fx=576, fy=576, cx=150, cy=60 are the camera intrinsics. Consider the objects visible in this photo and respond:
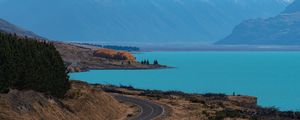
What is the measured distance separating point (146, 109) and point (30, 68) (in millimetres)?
24137

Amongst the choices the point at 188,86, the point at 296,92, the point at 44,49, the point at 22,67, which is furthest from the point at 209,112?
the point at 188,86

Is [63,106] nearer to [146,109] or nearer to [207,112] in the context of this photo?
[146,109]

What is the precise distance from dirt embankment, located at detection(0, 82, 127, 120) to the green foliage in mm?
1171

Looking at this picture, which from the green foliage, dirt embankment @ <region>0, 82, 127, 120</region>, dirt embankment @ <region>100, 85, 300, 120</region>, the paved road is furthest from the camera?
dirt embankment @ <region>100, 85, 300, 120</region>

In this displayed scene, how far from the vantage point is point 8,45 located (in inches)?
2297

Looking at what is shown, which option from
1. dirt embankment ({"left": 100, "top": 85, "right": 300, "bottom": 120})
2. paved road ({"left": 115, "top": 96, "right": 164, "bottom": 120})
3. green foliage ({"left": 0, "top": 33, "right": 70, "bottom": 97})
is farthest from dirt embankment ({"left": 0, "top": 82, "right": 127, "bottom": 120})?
dirt embankment ({"left": 100, "top": 85, "right": 300, "bottom": 120})

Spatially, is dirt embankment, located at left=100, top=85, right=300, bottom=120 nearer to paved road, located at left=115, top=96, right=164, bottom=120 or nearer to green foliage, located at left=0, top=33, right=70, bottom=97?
paved road, located at left=115, top=96, right=164, bottom=120

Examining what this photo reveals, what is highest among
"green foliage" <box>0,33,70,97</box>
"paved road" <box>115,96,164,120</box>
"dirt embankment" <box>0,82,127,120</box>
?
"green foliage" <box>0,33,70,97</box>

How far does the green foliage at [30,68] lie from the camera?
56.1 m

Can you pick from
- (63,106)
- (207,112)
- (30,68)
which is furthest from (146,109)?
(30,68)

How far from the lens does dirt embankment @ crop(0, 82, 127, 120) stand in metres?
53.9

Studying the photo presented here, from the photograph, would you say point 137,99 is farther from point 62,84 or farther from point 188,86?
point 188,86

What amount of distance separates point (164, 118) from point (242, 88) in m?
119

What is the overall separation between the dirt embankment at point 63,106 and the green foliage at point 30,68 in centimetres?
117
